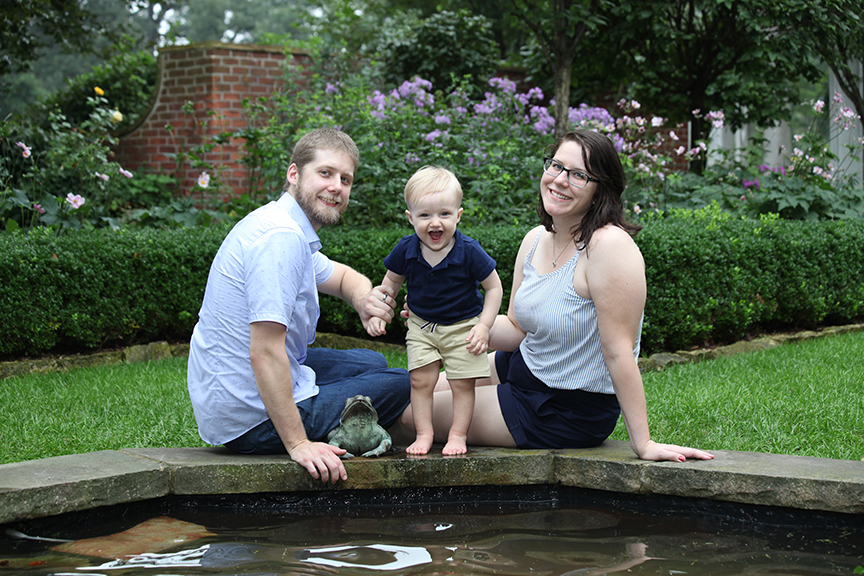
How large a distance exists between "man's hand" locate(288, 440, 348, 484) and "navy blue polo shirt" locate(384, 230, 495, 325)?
0.65 m

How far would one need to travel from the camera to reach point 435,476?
2676 mm

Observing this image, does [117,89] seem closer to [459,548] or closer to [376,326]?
[376,326]

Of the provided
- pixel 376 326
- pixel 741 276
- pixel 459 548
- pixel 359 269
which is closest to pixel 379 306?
pixel 376 326

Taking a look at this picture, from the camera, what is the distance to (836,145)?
39.5ft

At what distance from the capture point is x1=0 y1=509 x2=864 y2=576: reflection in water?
213 centimetres

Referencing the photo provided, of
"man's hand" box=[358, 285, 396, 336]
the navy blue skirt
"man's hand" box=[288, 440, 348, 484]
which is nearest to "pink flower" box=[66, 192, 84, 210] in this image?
"man's hand" box=[358, 285, 396, 336]

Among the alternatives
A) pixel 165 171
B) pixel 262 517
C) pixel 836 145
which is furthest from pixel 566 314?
pixel 836 145

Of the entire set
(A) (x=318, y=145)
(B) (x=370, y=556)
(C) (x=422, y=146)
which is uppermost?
(C) (x=422, y=146)

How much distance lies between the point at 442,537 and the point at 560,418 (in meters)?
0.69

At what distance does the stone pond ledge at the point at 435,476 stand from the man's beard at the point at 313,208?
2.90 ft

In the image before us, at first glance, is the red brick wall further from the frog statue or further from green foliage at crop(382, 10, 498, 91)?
the frog statue

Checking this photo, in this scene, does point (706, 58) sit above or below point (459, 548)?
above

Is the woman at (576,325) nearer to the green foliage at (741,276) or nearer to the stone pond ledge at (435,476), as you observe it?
the stone pond ledge at (435,476)

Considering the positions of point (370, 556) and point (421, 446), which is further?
point (421, 446)
